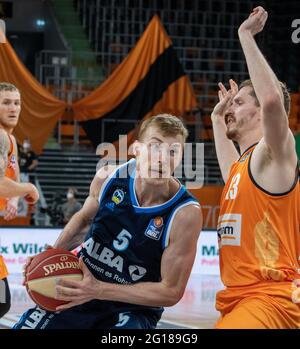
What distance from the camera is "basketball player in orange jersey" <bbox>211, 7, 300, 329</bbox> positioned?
3.65 metres

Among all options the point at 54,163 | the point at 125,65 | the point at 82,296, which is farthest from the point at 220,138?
the point at 54,163

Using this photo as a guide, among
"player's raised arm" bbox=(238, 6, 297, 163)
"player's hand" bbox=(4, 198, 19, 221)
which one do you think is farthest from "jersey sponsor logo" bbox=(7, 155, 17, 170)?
"player's raised arm" bbox=(238, 6, 297, 163)

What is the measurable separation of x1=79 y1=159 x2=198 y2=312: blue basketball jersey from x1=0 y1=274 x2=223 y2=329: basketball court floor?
12.9 ft

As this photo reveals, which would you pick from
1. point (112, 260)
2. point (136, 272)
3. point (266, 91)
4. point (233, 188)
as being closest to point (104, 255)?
point (112, 260)

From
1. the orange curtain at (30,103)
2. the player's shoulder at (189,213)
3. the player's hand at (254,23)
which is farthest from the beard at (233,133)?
the orange curtain at (30,103)

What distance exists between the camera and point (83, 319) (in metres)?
3.88

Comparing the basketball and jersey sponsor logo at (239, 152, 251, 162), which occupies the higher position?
jersey sponsor logo at (239, 152, 251, 162)

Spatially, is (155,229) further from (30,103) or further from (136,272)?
(30,103)

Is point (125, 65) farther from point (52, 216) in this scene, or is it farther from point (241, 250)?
point (241, 250)

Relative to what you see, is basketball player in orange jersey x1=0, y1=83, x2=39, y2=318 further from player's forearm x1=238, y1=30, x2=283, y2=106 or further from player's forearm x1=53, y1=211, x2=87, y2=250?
player's forearm x1=238, y1=30, x2=283, y2=106

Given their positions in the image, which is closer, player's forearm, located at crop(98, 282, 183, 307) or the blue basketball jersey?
player's forearm, located at crop(98, 282, 183, 307)

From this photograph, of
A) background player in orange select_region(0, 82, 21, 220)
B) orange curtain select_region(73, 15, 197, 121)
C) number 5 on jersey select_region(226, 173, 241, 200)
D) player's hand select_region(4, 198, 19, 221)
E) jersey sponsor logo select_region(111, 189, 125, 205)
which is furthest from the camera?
orange curtain select_region(73, 15, 197, 121)

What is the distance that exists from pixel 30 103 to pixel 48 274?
1273cm
